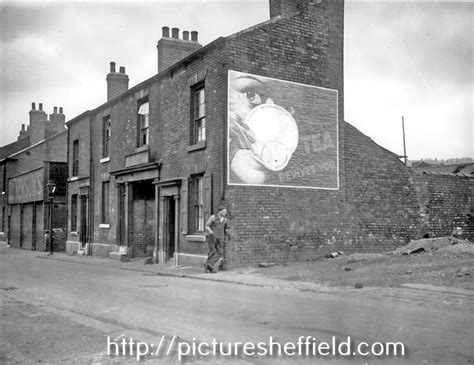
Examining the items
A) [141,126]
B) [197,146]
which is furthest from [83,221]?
[197,146]

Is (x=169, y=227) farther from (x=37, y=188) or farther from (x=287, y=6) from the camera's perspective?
(x=37, y=188)

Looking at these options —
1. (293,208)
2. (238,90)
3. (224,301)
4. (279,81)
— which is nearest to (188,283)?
(224,301)

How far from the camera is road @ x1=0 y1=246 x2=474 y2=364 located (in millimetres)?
5797

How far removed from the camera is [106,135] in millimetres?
25406

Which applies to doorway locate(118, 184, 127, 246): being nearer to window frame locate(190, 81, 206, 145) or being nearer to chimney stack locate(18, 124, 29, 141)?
window frame locate(190, 81, 206, 145)

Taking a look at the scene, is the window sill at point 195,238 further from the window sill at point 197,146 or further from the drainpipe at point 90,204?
the drainpipe at point 90,204

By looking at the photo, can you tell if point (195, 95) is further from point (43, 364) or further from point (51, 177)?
point (51, 177)

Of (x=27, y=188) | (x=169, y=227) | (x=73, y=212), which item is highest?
(x=27, y=188)

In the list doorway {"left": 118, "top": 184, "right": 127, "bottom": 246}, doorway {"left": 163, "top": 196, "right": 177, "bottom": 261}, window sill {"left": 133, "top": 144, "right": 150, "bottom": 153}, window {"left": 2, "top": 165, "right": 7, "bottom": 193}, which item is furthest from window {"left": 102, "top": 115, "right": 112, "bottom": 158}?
window {"left": 2, "top": 165, "right": 7, "bottom": 193}

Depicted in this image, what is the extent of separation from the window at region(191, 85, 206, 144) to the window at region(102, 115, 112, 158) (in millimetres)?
8360

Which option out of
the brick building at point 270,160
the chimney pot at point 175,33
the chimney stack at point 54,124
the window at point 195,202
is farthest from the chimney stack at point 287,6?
the chimney stack at point 54,124

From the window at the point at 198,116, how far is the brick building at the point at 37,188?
53.3ft

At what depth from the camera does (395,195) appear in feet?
63.8

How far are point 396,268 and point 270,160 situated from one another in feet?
18.2
